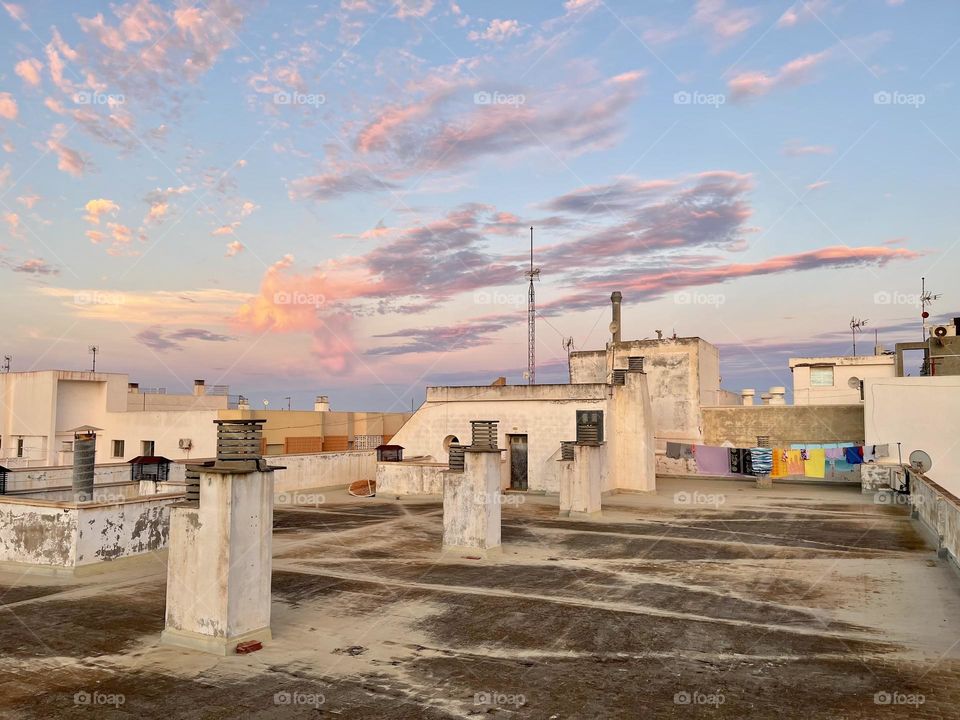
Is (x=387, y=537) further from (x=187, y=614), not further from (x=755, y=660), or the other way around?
(x=755, y=660)

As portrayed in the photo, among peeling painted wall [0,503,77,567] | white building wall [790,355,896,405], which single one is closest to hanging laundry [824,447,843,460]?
white building wall [790,355,896,405]

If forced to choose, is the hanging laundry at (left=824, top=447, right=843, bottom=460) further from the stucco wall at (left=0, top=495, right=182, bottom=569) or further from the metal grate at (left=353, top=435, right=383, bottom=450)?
the stucco wall at (left=0, top=495, right=182, bottom=569)

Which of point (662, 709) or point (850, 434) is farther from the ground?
point (850, 434)

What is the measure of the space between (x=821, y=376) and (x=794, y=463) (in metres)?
21.8

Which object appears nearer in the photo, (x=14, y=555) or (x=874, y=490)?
(x=14, y=555)

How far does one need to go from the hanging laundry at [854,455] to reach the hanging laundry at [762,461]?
3.42 meters

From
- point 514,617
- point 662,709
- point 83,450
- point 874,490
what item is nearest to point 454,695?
point 662,709

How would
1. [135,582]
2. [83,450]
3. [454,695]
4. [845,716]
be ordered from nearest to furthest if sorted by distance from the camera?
[845,716] < [454,695] < [135,582] < [83,450]

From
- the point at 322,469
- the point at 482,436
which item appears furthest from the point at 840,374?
the point at 482,436

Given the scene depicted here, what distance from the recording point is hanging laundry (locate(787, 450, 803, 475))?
3247 cm

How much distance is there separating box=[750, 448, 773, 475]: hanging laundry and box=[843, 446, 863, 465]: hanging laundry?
11.2ft

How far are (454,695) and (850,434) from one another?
3425 centimetres

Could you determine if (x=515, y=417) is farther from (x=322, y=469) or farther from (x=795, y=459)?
(x=795, y=459)

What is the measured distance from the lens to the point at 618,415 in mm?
31000
